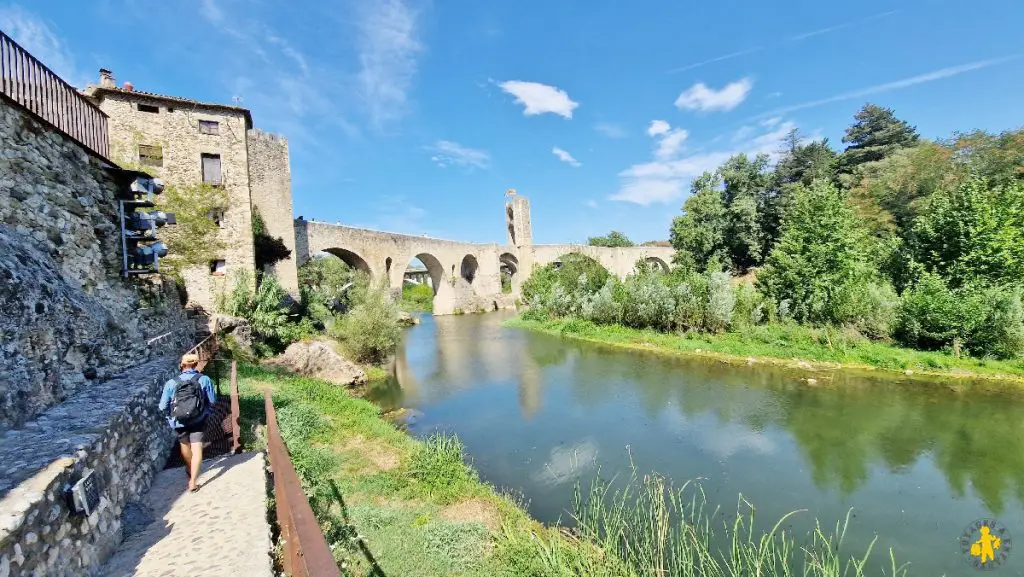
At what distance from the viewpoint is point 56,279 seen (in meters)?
4.16

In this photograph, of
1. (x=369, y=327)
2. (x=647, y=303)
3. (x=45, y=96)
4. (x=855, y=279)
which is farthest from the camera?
(x=647, y=303)

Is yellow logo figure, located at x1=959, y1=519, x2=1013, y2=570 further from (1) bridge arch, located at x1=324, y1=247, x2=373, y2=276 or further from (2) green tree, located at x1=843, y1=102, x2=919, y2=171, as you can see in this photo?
(2) green tree, located at x1=843, y1=102, x2=919, y2=171

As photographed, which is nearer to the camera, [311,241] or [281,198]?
[281,198]

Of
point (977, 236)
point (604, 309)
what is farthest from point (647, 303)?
point (977, 236)

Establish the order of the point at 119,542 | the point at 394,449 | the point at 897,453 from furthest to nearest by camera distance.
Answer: the point at 897,453, the point at 394,449, the point at 119,542

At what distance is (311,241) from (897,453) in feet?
68.1

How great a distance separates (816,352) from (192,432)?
1684 centimetres

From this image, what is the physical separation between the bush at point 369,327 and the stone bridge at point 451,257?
5.18 m

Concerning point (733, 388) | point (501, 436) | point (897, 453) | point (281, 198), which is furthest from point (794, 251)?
point (281, 198)

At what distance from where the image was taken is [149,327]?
20.6 ft

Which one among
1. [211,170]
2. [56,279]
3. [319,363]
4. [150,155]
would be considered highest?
[150,155]

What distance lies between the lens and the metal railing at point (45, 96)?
4273 millimetres

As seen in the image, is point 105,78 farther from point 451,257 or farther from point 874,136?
point 874,136

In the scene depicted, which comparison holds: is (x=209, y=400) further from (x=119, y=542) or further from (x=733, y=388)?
(x=733, y=388)
